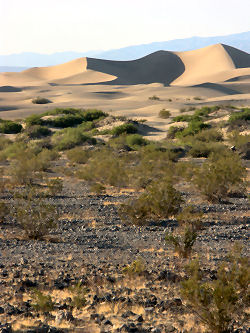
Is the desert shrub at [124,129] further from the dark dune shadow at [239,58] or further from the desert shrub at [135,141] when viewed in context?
the dark dune shadow at [239,58]

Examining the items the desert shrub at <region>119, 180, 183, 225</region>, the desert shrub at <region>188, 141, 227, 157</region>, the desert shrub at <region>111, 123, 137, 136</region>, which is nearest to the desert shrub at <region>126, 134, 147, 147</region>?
the desert shrub at <region>111, 123, 137, 136</region>

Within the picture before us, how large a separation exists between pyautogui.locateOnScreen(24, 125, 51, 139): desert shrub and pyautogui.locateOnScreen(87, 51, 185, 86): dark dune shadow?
71.1 m

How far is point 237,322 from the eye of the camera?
592 cm

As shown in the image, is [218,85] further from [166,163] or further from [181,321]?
[181,321]

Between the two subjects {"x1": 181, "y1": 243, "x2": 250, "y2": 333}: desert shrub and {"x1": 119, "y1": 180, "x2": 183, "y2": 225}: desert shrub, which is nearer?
{"x1": 181, "y1": 243, "x2": 250, "y2": 333}: desert shrub

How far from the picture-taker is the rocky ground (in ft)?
19.3

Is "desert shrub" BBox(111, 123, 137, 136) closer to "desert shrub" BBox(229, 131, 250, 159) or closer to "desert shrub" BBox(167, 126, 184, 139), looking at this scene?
"desert shrub" BBox(167, 126, 184, 139)

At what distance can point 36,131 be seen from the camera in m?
35.2

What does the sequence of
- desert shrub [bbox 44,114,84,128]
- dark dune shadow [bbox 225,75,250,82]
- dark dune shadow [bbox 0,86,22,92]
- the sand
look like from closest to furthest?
desert shrub [bbox 44,114,84,128] → the sand → dark dune shadow [bbox 0,86,22,92] → dark dune shadow [bbox 225,75,250,82]

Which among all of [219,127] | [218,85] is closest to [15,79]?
[218,85]

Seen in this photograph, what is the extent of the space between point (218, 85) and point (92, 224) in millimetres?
75026

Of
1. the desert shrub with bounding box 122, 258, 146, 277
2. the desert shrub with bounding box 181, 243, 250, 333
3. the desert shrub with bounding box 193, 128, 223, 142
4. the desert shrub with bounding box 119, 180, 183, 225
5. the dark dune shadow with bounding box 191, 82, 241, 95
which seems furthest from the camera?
the dark dune shadow with bounding box 191, 82, 241, 95

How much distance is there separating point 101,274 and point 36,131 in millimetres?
28731

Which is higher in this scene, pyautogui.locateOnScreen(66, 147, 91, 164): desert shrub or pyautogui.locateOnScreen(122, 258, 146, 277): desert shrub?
pyautogui.locateOnScreen(122, 258, 146, 277): desert shrub
